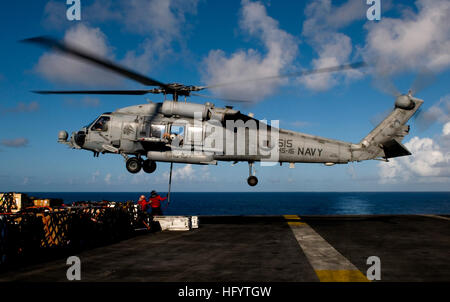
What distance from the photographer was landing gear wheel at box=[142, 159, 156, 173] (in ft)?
65.8

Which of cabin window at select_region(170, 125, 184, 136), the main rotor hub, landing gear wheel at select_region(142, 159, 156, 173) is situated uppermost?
the main rotor hub

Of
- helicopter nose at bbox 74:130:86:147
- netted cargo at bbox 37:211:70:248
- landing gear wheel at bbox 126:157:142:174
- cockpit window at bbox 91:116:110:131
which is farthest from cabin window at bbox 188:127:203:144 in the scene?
netted cargo at bbox 37:211:70:248

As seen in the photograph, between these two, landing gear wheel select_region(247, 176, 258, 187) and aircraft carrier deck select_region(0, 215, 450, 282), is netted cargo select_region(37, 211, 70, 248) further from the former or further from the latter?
landing gear wheel select_region(247, 176, 258, 187)

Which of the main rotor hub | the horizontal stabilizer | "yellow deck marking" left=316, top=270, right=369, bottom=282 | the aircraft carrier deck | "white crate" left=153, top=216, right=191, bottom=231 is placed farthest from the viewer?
the main rotor hub

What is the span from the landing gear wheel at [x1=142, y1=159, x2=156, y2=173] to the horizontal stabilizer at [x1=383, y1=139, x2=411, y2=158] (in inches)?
544

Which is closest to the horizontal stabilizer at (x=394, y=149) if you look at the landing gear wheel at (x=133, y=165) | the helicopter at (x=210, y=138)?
the helicopter at (x=210, y=138)

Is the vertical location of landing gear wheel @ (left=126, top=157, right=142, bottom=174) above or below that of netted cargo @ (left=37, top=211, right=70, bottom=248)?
above

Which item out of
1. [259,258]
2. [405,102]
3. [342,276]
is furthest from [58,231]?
[405,102]

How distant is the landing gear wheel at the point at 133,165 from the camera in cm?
1972

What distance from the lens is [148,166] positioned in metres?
20.1

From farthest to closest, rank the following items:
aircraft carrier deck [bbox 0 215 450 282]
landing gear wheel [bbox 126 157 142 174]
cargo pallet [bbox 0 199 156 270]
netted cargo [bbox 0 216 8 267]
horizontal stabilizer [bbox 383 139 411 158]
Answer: horizontal stabilizer [bbox 383 139 411 158] → landing gear wheel [bbox 126 157 142 174] → cargo pallet [bbox 0 199 156 270] → netted cargo [bbox 0 216 8 267] → aircraft carrier deck [bbox 0 215 450 282]
